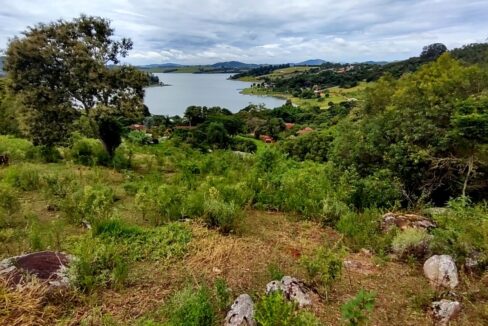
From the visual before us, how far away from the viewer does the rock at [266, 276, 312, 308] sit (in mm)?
3234

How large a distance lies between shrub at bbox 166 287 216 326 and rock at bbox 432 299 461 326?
2014mm

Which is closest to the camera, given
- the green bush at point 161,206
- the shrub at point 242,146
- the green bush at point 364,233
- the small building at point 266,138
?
the green bush at point 364,233

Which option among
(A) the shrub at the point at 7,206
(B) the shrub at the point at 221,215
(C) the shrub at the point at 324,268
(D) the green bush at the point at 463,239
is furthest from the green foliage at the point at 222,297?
(A) the shrub at the point at 7,206

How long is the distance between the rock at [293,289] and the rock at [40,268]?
1.99 metres

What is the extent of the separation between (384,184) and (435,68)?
1917 cm

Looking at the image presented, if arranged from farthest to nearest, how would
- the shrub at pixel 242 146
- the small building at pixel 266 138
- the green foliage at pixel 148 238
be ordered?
1. the small building at pixel 266 138
2. the shrub at pixel 242 146
3. the green foliage at pixel 148 238

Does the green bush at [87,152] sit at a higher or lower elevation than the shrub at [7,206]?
lower

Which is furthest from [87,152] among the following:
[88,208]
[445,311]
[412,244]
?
[445,311]

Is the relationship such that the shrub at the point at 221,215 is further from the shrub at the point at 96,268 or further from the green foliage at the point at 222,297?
the green foliage at the point at 222,297

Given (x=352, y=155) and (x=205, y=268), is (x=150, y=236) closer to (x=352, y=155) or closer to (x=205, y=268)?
(x=205, y=268)

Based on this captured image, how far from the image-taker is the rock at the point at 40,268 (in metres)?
3.20

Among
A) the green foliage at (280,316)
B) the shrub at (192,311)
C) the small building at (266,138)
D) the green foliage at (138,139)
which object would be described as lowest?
the small building at (266,138)

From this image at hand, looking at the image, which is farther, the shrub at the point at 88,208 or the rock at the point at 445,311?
the shrub at the point at 88,208

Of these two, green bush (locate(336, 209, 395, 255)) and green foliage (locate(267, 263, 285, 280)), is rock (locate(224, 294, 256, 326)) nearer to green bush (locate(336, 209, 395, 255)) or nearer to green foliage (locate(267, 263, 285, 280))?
green foliage (locate(267, 263, 285, 280))
